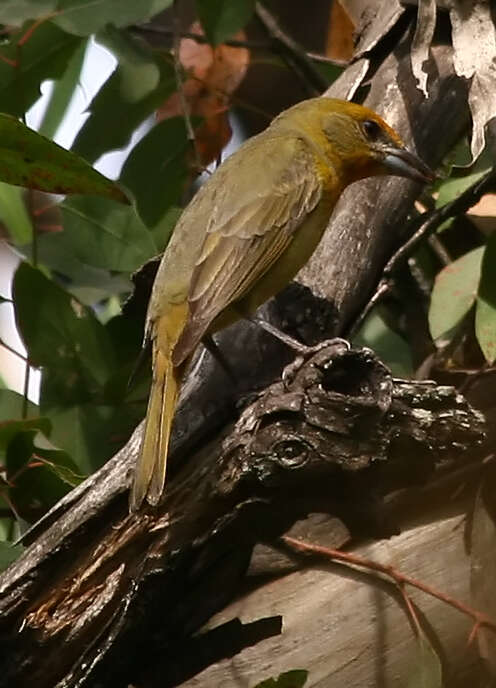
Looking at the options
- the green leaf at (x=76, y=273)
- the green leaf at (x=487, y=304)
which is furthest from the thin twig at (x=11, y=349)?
the green leaf at (x=487, y=304)

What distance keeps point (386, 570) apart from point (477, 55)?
1.29 metres

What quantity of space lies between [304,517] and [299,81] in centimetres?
205

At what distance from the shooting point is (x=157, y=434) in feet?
9.52

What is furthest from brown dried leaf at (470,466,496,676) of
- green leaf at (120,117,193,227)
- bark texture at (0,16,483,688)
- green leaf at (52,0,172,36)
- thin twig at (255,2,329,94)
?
thin twig at (255,2,329,94)

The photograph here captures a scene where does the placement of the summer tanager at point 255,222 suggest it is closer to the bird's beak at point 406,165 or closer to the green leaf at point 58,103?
the bird's beak at point 406,165

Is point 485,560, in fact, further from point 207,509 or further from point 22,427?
point 22,427

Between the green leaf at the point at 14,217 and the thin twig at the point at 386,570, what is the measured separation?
145 cm

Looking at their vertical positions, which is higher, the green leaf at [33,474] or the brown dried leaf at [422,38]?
the brown dried leaf at [422,38]

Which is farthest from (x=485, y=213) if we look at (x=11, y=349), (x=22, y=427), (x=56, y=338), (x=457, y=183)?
(x=22, y=427)

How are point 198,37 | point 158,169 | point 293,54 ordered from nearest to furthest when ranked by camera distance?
point 158,169 < point 198,37 < point 293,54

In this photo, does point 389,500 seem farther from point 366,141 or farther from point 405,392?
point 366,141

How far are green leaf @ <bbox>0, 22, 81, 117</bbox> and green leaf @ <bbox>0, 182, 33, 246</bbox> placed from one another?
37 cm

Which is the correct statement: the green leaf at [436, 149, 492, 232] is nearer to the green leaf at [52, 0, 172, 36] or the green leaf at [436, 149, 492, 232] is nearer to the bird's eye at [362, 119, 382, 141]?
the bird's eye at [362, 119, 382, 141]

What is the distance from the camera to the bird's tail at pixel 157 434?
109 inches
